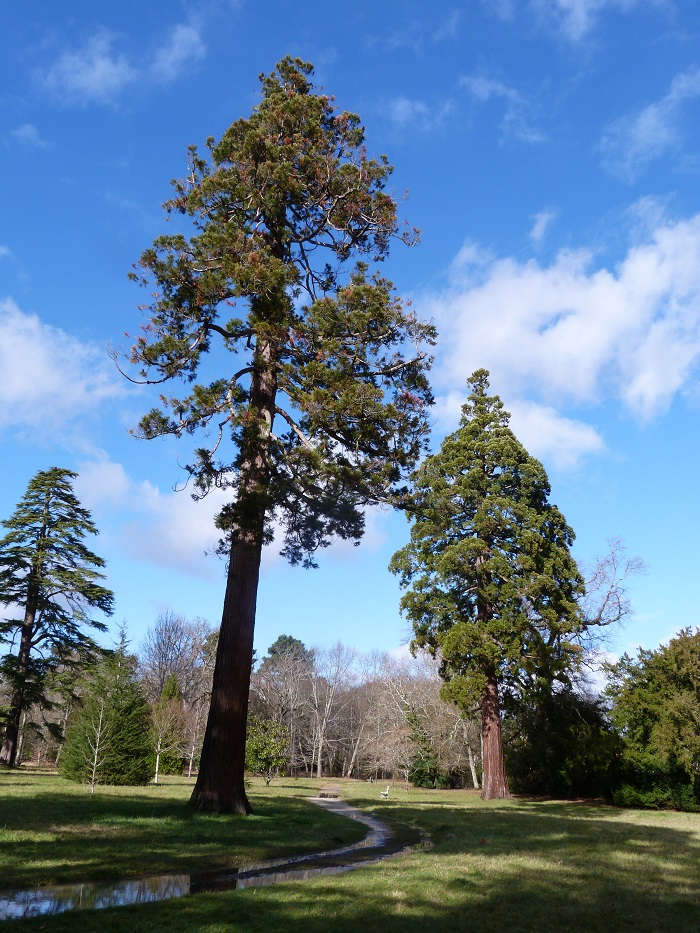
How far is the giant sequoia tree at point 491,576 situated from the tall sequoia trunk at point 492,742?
0.12 feet

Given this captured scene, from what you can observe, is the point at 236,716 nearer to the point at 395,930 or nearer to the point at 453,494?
the point at 395,930

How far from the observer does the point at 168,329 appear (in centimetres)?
1417

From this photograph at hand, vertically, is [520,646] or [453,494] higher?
[453,494]

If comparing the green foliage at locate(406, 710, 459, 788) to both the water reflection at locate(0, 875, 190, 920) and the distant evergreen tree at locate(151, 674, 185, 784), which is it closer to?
the distant evergreen tree at locate(151, 674, 185, 784)

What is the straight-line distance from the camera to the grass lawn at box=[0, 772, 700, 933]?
5199mm

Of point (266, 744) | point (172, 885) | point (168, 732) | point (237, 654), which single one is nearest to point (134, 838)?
point (172, 885)

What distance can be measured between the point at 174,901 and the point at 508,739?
80.6ft

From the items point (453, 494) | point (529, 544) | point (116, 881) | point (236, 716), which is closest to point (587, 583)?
point (529, 544)

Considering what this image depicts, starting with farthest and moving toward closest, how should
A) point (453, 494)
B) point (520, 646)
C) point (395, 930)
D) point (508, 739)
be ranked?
point (508, 739) < point (453, 494) < point (520, 646) < point (395, 930)

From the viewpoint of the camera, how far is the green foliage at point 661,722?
20156 millimetres

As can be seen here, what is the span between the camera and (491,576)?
80.1 ft

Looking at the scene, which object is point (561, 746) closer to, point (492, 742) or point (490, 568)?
point (492, 742)

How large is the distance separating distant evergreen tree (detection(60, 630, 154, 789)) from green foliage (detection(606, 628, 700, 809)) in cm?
1675

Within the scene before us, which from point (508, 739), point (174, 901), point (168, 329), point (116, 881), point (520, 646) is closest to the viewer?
point (174, 901)
